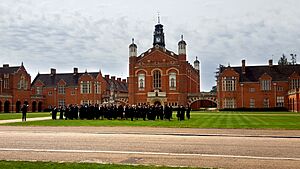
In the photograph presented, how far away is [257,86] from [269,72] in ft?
13.1

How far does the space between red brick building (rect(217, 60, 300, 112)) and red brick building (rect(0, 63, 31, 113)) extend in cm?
3965

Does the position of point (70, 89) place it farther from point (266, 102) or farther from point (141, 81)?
point (266, 102)

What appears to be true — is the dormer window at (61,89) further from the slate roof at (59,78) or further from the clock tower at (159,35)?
the clock tower at (159,35)

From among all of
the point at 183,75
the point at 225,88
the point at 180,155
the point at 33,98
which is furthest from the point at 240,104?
the point at 180,155

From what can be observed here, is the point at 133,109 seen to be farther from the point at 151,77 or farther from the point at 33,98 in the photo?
the point at 33,98

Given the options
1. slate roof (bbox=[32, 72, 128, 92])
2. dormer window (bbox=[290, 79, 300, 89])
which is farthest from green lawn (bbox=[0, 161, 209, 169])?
slate roof (bbox=[32, 72, 128, 92])

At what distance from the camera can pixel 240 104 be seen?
72.9 meters

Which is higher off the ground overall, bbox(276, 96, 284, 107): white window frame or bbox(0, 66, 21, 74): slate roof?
bbox(0, 66, 21, 74): slate roof

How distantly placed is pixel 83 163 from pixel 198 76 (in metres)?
88.6

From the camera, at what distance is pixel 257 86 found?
72812 millimetres

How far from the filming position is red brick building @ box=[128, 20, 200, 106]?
2926 inches

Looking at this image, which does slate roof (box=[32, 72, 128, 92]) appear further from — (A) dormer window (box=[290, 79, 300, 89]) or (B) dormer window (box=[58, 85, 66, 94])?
(A) dormer window (box=[290, 79, 300, 89])

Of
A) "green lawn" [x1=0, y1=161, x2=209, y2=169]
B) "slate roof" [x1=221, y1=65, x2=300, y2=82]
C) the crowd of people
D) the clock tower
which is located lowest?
"green lawn" [x1=0, y1=161, x2=209, y2=169]

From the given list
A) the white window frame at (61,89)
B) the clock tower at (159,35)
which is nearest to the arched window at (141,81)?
the clock tower at (159,35)
